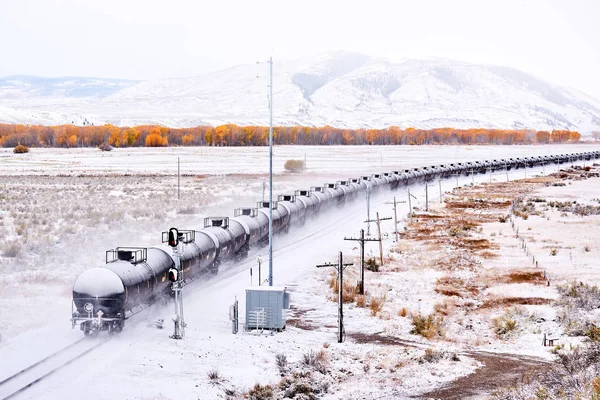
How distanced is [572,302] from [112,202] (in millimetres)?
45918

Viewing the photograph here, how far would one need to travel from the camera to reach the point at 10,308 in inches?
1061

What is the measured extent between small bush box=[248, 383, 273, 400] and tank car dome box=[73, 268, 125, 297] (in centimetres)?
605

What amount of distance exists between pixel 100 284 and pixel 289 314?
781 cm

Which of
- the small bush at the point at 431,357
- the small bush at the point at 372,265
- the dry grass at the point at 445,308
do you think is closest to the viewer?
the small bush at the point at 431,357

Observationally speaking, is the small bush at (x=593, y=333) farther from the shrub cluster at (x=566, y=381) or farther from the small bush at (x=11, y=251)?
the small bush at (x=11, y=251)

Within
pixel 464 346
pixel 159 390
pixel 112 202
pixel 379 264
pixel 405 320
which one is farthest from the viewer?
pixel 112 202

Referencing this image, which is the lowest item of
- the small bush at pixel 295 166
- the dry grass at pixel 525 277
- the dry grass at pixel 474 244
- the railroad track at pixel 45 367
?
the railroad track at pixel 45 367

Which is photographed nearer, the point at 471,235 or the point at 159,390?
the point at 159,390

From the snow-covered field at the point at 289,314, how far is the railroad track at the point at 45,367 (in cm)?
34

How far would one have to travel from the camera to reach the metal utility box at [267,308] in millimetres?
24453

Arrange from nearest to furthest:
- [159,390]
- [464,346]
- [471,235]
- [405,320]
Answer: [159,390] → [464,346] → [405,320] → [471,235]

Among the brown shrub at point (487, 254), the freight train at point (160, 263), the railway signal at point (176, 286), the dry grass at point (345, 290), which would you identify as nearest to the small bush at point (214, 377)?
the railway signal at point (176, 286)

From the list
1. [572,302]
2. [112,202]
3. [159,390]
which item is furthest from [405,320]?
[112,202]

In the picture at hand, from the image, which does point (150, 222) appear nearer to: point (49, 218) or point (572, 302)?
point (49, 218)
